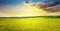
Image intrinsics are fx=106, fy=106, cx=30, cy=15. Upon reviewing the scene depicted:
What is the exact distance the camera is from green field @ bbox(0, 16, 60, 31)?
1513mm

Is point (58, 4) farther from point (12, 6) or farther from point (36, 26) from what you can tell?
Answer: point (12, 6)

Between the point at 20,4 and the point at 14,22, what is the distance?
28 centimetres

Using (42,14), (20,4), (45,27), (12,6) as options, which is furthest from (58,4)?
(12,6)

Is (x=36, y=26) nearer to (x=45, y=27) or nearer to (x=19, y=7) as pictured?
(x=45, y=27)

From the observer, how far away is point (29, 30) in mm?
1506

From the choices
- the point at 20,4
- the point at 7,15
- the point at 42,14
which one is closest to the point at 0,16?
the point at 7,15

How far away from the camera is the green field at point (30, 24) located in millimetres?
1513

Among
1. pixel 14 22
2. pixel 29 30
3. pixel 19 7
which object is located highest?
pixel 19 7

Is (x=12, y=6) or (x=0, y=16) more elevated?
(x=12, y=6)

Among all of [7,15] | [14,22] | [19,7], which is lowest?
[14,22]

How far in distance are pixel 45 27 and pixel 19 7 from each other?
0.48 meters

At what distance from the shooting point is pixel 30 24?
1531 millimetres

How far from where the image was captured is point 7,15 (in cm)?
154

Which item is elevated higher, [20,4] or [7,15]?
[20,4]
